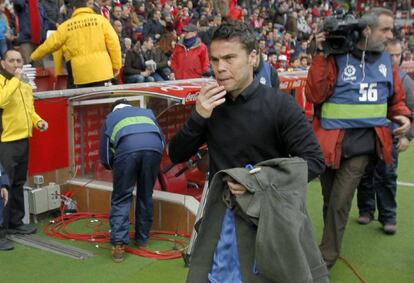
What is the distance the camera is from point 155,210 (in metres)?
5.60

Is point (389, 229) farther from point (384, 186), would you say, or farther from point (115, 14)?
point (115, 14)

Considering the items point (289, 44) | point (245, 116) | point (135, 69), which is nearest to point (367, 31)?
point (245, 116)

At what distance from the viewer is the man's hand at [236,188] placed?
2309mm

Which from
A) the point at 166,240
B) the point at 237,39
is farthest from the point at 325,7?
the point at 237,39

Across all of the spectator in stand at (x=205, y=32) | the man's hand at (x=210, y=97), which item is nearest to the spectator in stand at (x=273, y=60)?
the spectator in stand at (x=205, y=32)

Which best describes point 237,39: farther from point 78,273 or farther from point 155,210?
point 155,210

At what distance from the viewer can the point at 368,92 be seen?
4.15 metres

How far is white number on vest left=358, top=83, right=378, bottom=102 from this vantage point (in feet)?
13.6

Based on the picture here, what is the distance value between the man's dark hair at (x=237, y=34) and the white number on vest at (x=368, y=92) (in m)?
1.88

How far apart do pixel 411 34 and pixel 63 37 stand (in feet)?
93.6

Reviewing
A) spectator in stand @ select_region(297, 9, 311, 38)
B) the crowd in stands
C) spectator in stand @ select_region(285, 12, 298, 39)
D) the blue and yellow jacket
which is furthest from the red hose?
spectator in stand @ select_region(297, 9, 311, 38)

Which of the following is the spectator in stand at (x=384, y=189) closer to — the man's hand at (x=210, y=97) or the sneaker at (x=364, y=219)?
the sneaker at (x=364, y=219)

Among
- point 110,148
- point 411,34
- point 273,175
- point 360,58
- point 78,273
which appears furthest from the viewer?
point 411,34

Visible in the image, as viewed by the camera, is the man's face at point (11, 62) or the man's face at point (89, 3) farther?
the man's face at point (89, 3)
